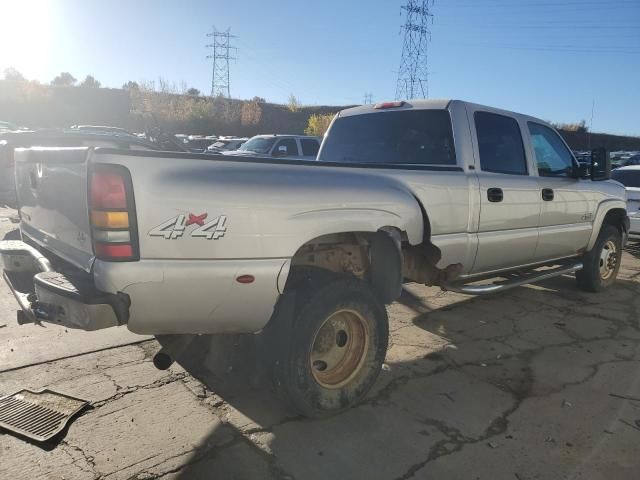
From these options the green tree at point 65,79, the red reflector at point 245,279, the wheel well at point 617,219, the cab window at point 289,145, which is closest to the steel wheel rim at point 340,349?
the red reflector at point 245,279

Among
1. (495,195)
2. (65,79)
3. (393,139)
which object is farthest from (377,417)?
(65,79)

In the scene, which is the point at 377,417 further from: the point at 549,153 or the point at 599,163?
the point at 599,163

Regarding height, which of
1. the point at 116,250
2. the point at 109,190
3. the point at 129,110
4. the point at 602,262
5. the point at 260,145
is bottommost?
the point at 602,262

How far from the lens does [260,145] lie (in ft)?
50.4

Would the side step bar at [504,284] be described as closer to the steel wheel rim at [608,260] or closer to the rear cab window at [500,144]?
the steel wheel rim at [608,260]

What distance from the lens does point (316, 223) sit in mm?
3053

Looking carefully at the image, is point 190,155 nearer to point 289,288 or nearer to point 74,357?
point 289,288

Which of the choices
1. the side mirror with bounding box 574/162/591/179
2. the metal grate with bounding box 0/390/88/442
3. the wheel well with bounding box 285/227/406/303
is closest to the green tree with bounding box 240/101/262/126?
the side mirror with bounding box 574/162/591/179

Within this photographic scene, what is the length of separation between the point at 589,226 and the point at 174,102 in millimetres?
51627

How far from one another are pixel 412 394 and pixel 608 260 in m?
4.34

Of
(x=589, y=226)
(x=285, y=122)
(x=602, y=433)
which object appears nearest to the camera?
(x=602, y=433)

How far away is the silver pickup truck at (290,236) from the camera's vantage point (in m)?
2.54

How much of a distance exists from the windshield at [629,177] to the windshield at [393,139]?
278 inches

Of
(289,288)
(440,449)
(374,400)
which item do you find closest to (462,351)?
(374,400)
